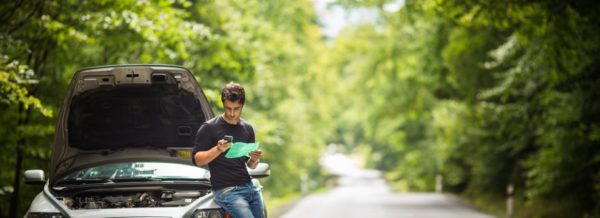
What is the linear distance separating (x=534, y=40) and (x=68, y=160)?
10.9 m

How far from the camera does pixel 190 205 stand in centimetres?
703

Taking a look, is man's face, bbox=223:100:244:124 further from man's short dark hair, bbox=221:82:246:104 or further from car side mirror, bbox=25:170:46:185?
car side mirror, bbox=25:170:46:185

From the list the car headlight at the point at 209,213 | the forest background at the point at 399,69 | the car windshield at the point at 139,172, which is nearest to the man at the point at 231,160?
the car headlight at the point at 209,213

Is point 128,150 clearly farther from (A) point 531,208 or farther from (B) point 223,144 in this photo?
(A) point 531,208

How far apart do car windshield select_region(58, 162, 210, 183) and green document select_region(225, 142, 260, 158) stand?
1.23 meters

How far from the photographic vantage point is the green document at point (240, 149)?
20.8 ft

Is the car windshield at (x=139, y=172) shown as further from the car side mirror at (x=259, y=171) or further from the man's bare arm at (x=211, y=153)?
the man's bare arm at (x=211, y=153)

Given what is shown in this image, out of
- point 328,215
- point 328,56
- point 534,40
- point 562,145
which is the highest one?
point 328,56

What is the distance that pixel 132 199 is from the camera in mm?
7355

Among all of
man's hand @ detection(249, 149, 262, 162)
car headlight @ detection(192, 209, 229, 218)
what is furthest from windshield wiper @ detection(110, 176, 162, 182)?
man's hand @ detection(249, 149, 262, 162)

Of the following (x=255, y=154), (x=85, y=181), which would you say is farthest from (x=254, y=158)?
(x=85, y=181)

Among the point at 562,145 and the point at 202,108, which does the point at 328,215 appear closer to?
the point at 562,145

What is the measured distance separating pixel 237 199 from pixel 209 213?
0.38 m

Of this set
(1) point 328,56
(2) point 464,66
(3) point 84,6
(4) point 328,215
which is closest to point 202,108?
(3) point 84,6
